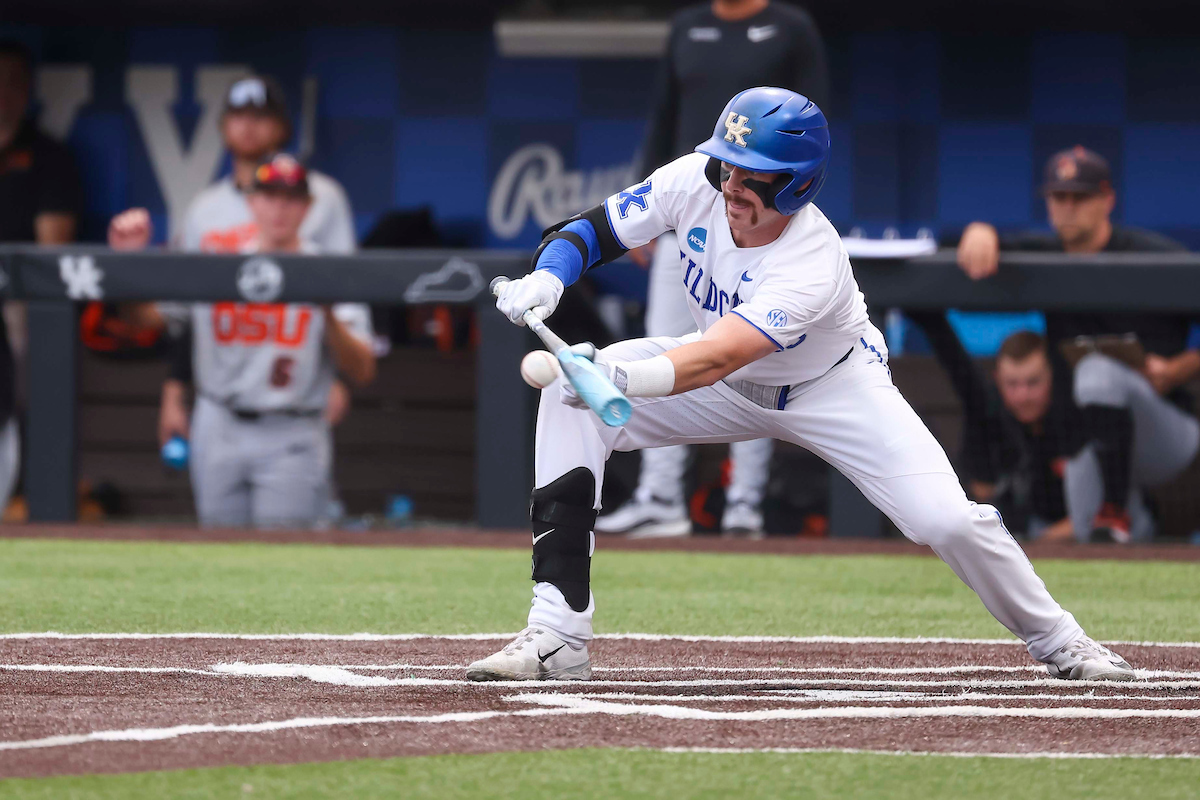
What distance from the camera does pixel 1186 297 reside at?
18.2ft

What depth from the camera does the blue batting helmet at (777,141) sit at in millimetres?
3145

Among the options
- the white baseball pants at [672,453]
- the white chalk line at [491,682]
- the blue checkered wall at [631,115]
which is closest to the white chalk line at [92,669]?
the white chalk line at [491,682]

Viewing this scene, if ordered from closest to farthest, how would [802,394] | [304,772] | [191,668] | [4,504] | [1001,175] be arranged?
[304,772]
[191,668]
[802,394]
[4,504]
[1001,175]

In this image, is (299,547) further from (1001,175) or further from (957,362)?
(1001,175)

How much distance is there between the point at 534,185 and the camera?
337 inches

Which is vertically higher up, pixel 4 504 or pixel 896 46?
pixel 896 46

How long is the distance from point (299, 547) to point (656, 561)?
4.24 feet

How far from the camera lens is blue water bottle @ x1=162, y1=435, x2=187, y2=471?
6207mm

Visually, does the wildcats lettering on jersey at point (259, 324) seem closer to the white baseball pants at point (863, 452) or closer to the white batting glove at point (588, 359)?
the white baseball pants at point (863, 452)

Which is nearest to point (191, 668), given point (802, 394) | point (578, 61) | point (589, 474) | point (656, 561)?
point (589, 474)

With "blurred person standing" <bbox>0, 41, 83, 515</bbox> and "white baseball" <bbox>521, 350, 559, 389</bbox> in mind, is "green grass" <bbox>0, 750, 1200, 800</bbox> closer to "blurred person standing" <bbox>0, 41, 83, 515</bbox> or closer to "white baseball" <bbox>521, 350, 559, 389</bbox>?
"white baseball" <bbox>521, 350, 559, 389</bbox>

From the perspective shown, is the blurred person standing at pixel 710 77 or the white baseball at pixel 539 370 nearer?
Answer: the white baseball at pixel 539 370

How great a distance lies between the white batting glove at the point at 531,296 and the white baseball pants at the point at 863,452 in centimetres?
16

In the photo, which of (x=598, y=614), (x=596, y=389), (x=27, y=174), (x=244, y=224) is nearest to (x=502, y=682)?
(x=596, y=389)
